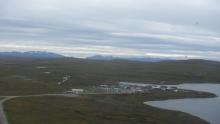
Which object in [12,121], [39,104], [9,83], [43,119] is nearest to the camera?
[12,121]

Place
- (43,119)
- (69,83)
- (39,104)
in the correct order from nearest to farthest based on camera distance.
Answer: (43,119), (39,104), (69,83)

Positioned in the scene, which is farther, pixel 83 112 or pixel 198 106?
pixel 198 106

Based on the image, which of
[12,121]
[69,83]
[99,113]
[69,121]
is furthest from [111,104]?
[69,83]

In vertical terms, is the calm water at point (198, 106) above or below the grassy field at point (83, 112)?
below

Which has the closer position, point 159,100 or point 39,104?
point 39,104

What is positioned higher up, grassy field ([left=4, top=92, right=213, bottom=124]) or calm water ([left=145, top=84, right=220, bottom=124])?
grassy field ([left=4, top=92, right=213, bottom=124])

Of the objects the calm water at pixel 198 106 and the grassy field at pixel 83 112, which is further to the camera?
the calm water at pixel 198 106

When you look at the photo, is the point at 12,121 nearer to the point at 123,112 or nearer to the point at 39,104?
the point at 39,104

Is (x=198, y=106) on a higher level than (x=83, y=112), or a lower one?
lower
